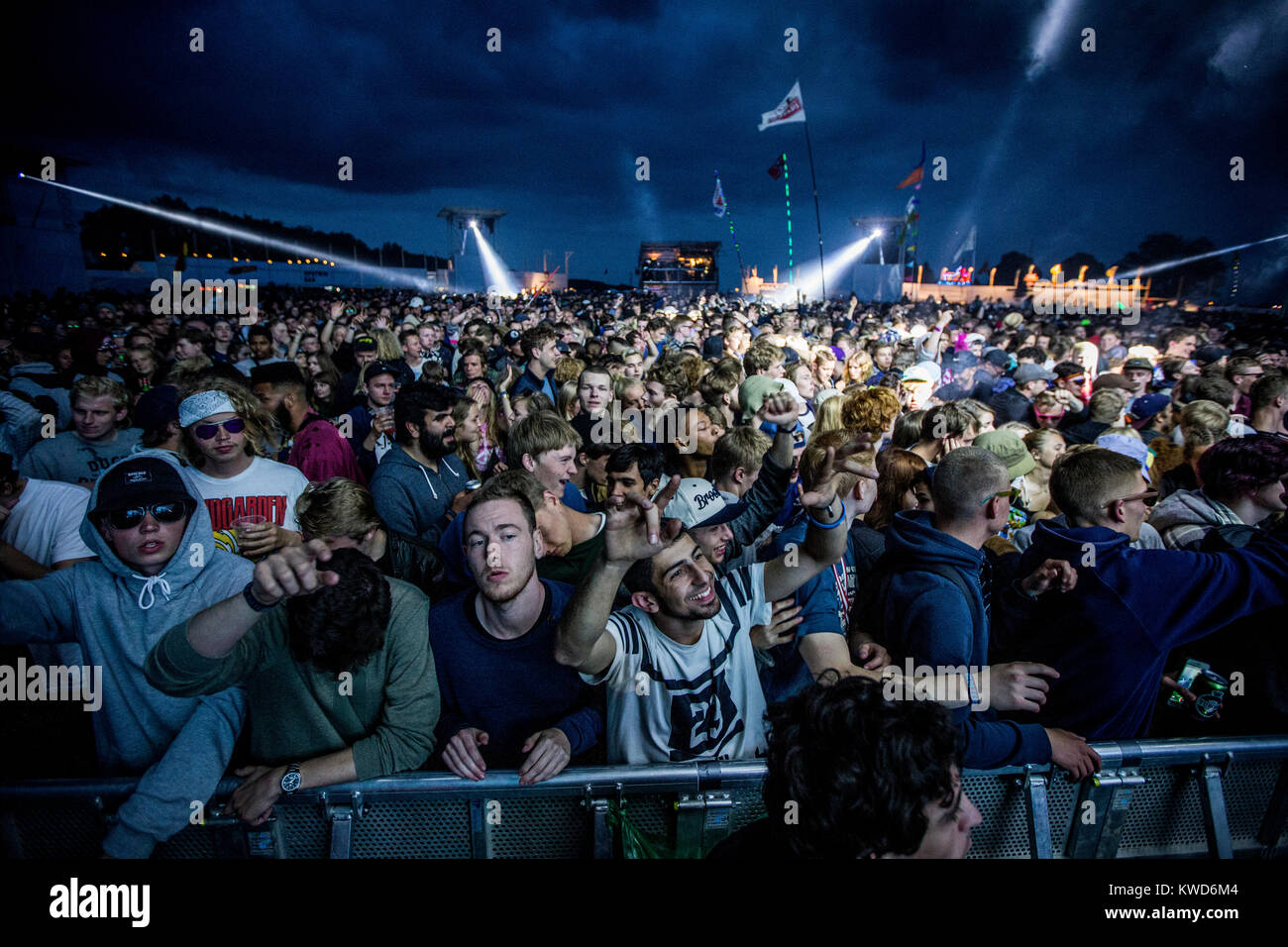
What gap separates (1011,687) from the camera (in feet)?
7.32

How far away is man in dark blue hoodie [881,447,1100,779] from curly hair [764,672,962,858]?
2.28 ft

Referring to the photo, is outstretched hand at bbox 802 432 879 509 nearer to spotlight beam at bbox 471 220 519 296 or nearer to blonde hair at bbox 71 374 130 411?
blonde hair at bbox 71 374 130 411

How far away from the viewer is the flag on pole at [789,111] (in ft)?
52.4

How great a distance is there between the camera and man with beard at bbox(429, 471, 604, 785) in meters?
2.45

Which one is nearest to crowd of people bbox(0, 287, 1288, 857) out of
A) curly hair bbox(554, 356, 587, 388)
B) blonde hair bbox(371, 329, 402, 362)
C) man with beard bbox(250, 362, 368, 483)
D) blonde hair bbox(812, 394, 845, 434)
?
man with beard bbox(250, 362, 368, 483)

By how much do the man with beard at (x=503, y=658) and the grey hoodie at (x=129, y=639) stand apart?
0.81 metres

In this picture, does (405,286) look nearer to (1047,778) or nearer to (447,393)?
(447,393)

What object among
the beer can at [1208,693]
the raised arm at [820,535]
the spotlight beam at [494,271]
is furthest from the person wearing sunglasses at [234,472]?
the spotlight beam at [494,271]

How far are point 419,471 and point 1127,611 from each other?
3844 millimetres

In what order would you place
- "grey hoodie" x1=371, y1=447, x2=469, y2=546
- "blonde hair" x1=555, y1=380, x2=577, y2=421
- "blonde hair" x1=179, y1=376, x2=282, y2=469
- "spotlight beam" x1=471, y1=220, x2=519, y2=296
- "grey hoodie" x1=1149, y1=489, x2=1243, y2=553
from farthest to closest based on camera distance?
Answer: "spotlight beam" x1=471, y1=220, x2=519, y2=296, "blonde hair" x1=555, y1=380, x2=577, y2=421, "grey hoodie" x1=371, y1=447, x2=469, y2=546, "blonde hair" x1=179, y1=376, x2=282, y2=469, "grey hoodie" x1=1149, y1=489, x2=1243, y2=553

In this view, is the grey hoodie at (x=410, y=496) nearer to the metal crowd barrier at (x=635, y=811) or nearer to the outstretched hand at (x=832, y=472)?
the metal crowd barrier at (x=635, y=811)

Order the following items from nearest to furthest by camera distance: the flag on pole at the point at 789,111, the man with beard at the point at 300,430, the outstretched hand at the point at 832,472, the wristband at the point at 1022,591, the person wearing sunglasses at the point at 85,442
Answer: the outstretched hand at the point at 832,472 → the wristband at the point at 1022,591 → the person wearing sunglasses at the point at 85,442 → the man with beard at the point at 300,430 → the flag on pole at the point at 789,111

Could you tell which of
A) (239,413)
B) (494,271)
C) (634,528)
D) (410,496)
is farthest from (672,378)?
(494,271)
